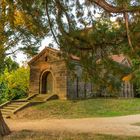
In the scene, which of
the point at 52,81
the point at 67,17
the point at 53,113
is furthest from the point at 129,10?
the point at 52,81

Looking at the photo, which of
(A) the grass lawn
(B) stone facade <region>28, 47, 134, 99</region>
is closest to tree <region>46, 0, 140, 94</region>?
(A) the grass lawn

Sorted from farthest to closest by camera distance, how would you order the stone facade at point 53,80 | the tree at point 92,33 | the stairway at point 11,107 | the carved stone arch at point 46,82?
the carved stone arch at point 46,82 → the stone facade at point 53,80 → the stairway at point 11,107 → the tree at point 92,33

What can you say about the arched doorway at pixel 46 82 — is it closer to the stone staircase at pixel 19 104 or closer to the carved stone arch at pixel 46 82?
the carved stone arch at pixel 46 82

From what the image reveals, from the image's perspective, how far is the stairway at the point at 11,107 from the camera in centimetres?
1775

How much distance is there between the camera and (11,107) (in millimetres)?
19594

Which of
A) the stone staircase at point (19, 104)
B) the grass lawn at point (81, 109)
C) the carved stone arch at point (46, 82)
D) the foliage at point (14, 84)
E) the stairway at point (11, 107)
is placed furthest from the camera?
the foliage at point (14, 84)

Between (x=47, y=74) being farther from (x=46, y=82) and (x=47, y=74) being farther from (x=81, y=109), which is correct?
(x=81, y=109)

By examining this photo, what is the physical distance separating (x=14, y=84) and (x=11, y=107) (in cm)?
881

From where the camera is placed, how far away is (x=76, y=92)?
2238 centimetres

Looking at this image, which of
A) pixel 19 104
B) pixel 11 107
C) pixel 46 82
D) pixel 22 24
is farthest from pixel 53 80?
pixel 22 24

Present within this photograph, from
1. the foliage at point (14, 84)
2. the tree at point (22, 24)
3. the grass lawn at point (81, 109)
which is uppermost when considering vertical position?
the tree at point (22, 24)

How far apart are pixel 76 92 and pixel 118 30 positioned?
49.8 feet

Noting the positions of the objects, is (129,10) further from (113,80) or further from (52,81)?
(52,81)

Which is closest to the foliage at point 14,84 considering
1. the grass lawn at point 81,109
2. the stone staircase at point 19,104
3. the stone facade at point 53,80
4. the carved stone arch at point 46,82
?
the stone facade at point 53,80
